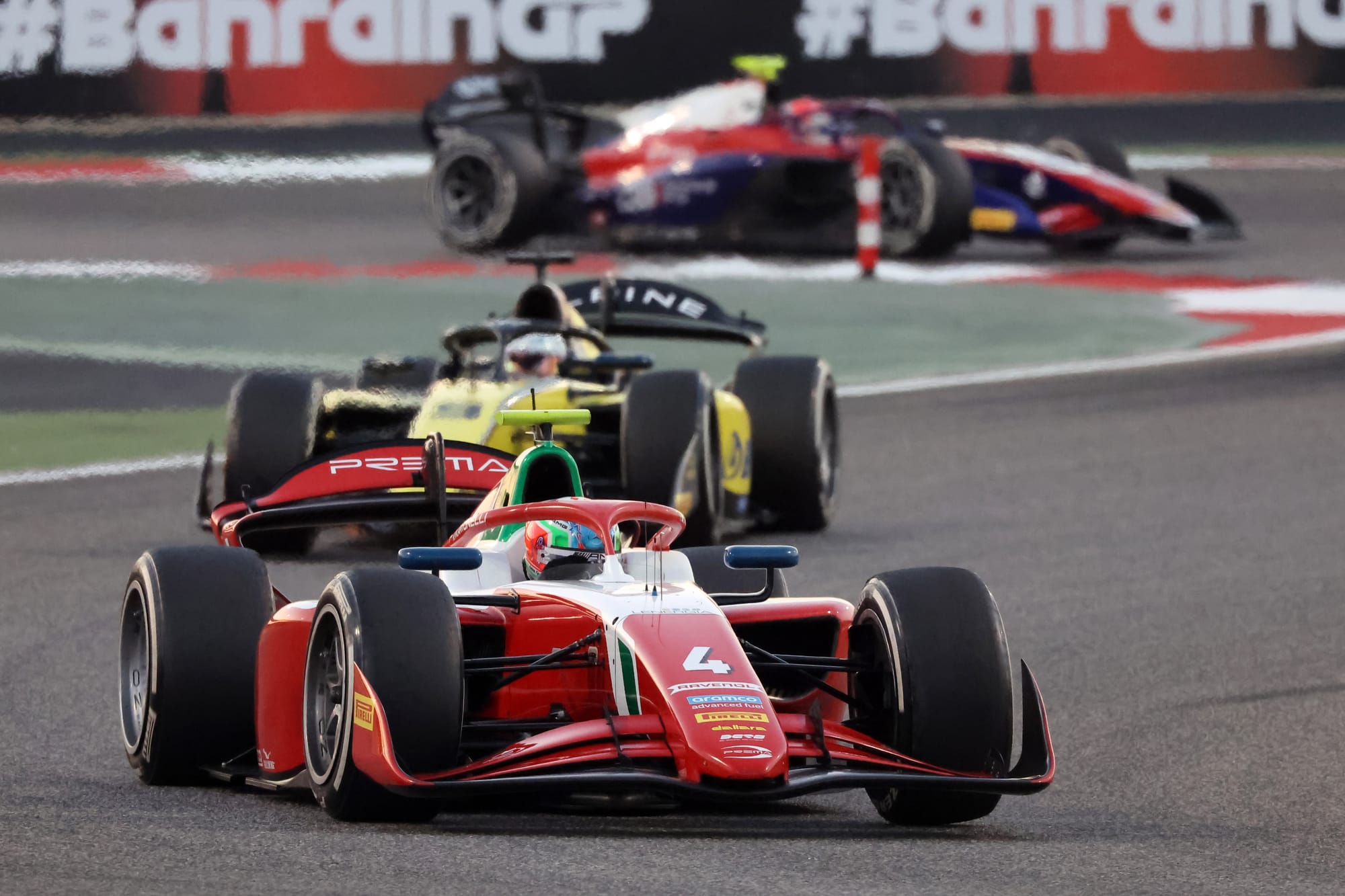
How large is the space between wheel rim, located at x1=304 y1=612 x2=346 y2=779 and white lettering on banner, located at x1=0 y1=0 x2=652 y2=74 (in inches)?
721

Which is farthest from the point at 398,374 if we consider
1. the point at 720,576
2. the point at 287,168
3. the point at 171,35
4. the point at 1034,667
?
the point at 171,35

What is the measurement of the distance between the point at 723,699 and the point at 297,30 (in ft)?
65.3

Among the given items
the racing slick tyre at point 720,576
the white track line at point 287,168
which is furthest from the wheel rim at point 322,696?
the white track line at point 287,168

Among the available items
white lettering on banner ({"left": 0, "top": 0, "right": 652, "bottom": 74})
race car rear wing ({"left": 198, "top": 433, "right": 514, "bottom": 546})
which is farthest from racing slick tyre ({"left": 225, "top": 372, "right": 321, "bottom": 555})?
white lettering on banner ({"left": 0, "top": 0, "right": 652, "bottom": 74})

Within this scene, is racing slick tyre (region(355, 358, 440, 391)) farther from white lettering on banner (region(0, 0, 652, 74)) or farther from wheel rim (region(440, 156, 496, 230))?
white lettering on banner (region(0, 0, 652, 74))

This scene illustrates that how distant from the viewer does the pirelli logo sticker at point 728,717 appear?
630 cm

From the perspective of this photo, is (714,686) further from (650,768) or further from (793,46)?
(793,46)

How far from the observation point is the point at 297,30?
25.5m

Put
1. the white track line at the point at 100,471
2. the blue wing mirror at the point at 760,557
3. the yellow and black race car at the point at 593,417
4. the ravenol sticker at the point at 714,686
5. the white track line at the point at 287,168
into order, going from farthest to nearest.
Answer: the white track line at the point at 287,168 → the white track line at the point at 100,471 → the yellow and black race car at the point at 593,417 → the blue wing mirror at the point at 760,557 → the ravenol sticker at the point at 714,686

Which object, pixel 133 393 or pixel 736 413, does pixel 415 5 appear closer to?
pixel 133 393

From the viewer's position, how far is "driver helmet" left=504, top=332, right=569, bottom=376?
502 inches

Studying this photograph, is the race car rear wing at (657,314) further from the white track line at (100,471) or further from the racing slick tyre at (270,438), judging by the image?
the white track line at (100,471)

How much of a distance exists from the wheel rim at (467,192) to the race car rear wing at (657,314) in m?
8.60

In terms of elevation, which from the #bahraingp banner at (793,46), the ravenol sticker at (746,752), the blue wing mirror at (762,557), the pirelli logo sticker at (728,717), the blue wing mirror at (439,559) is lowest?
the ravenol sticker at (746,752)
